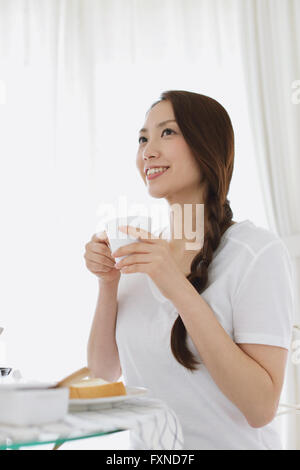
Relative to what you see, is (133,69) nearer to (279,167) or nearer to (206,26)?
(206,26)

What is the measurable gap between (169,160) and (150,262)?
0.39m

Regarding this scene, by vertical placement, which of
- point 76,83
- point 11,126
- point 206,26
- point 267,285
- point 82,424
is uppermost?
point 206,26

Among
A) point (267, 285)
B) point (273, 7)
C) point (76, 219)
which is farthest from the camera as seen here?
point (273, 7)

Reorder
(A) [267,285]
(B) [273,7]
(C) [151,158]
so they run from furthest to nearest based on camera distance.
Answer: (B) [273,7]
(C) [151,158]
(A) [267,285]

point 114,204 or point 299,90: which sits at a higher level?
point 299,90

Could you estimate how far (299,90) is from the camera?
2893mm

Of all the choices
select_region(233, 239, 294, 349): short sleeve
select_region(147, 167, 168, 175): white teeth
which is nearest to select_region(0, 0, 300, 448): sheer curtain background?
select_region(147, 167, 168, 175): white teeth

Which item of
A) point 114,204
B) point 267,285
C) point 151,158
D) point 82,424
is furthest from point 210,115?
point 114,204

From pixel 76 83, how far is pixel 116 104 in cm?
25

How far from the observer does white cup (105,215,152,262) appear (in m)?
1.00

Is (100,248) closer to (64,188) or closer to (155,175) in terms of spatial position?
(155,175)

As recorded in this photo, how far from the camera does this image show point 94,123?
2.88m

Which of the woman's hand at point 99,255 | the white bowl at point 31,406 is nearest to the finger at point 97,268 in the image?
the woman's hand at point 99,255

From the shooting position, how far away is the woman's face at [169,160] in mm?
1335
